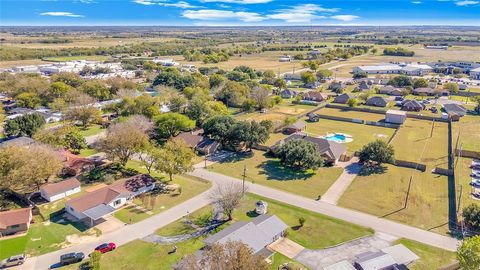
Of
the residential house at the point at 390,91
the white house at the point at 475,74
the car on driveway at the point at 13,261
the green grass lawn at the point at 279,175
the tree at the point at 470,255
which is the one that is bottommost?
the car on driveway at the point at 13,261

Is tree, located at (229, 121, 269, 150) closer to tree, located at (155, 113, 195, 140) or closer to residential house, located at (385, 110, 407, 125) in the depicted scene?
tree, located at (155, 113, 195, 140)

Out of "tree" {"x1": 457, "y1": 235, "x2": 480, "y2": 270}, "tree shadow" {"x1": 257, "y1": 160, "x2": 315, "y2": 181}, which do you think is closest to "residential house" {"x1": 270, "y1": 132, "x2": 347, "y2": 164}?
"tree shadow" {"x1": 257, "y1": 160, "x2": 315, "y2": 181}

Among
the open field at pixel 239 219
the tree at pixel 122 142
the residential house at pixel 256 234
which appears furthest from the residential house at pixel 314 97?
the residential house at pixel 256 234

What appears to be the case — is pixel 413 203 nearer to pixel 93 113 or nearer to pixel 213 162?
pixel 213 162

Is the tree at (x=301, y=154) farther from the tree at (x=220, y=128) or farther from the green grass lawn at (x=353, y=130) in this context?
the green grass lawn at (x=353, y=130)

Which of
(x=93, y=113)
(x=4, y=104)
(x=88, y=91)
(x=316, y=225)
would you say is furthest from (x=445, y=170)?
(x=4, y=104)

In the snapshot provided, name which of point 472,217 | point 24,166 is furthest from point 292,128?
point 24,166
